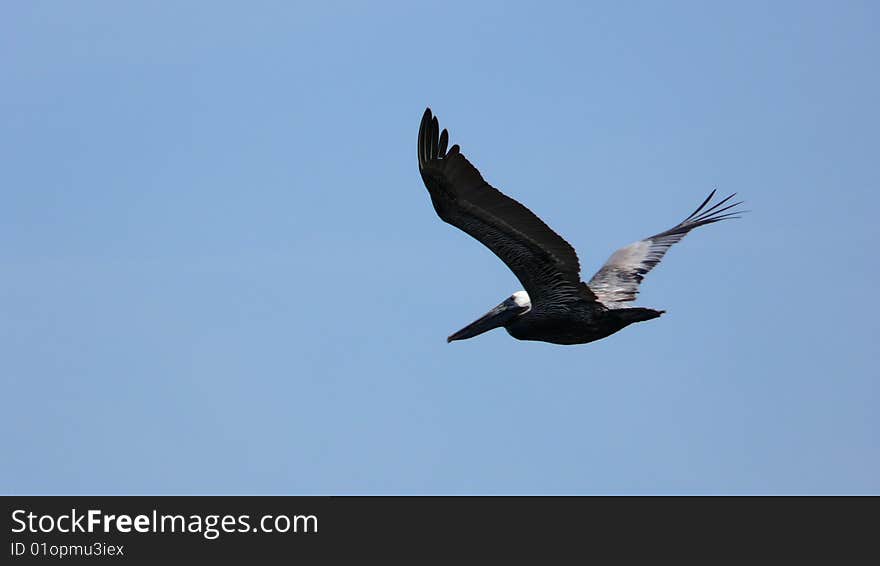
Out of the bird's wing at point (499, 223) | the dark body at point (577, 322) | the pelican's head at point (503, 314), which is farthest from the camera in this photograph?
the pelican's head at point (503, 314)

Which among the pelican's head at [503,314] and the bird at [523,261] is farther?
the pelican's head at [503,314]

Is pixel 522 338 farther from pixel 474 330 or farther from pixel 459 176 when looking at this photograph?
pixel 459 176

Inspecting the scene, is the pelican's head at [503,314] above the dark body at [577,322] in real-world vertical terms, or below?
above

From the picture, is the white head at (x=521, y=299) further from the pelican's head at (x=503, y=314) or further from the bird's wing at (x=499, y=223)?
the bird's wing at (x=499, y=223)

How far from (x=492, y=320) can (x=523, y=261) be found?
1.60 metres

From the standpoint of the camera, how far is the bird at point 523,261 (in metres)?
19.7

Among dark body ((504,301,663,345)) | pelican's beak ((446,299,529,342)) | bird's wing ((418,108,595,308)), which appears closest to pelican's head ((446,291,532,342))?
pelican's beak ((446,299,529,342))

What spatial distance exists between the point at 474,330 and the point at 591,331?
192cm

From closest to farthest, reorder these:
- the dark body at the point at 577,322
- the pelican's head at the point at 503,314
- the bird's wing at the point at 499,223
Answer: the bird's wing at the point at 499,223
the dark body at the point at 577,322
the pelican's head at the point at 503,314

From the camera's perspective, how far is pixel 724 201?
26734 mm

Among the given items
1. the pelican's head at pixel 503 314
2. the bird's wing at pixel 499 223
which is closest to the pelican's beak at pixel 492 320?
the pelican's head at pixel 503 314

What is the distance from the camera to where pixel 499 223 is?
2019 centimetres

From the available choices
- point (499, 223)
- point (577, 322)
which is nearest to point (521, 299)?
point (577, 322)
